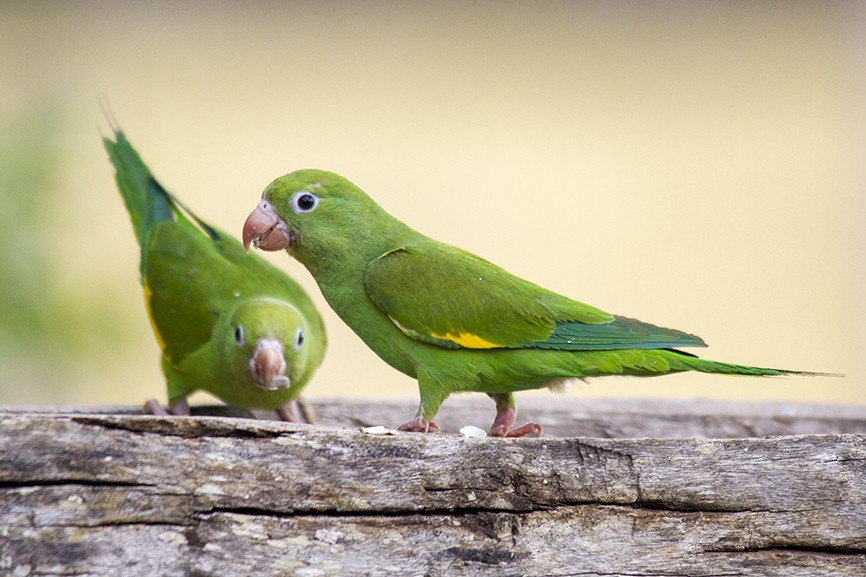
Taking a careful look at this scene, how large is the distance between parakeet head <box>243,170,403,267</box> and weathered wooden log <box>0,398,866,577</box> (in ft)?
2.43

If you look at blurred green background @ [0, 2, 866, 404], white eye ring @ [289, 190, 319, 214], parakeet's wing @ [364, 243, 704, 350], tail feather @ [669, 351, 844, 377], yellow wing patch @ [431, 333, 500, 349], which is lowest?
tail feather @ [669, 351, 844, 377]

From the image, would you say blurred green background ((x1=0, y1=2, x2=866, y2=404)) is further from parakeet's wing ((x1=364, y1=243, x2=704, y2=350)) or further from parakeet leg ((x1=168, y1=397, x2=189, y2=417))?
parakeet's wing ((x1=364, y1=243, x2=704, y2=350))

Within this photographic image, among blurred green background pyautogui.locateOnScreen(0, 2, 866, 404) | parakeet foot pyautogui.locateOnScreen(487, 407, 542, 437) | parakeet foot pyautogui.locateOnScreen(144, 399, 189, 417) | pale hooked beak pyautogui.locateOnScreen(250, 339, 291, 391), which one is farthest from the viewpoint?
blurred green background pyautogui.locateOnScreen(0, 2, 866, 404)

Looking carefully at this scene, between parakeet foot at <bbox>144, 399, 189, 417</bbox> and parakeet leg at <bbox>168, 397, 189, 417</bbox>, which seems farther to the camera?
parakeet leg at <bbox>168, 397, 189, 417</bbox>

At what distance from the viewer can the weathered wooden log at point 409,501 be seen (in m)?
2.09

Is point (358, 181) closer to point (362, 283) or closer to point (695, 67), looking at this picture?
point (695, 67)

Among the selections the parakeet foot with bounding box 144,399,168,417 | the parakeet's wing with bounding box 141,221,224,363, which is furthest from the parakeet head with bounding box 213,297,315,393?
the parakeet foot with bounding box 144,399,168,417

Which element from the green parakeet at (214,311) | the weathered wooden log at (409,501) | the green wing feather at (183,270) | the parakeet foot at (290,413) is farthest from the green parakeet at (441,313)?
the parakeet foot at (290,413)

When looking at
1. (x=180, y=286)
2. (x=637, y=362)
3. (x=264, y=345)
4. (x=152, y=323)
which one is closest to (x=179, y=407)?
(x=152, y=323)

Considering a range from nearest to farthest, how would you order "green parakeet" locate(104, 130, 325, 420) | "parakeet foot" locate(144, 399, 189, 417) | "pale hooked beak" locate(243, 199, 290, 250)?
"pale hooked beak" locate(243, 199, 290, 250) → "green parakeet" locate(104, 130, 325, 420) → "parakeet foot" locate(144, 399, 189, 417)

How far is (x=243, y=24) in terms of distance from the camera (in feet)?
23.4

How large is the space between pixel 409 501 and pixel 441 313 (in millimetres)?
605

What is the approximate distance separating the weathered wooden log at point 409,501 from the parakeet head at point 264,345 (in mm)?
959

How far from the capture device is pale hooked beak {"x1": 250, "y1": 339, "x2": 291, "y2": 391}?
314 cm
